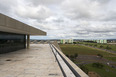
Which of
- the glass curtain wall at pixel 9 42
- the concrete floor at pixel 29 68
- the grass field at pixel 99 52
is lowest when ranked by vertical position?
the grass field at pixel 99 52

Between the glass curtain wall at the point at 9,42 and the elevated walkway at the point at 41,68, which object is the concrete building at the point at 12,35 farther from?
the elevated walkway at the point at 41,68

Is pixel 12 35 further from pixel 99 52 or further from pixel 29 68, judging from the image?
pixel 99 52

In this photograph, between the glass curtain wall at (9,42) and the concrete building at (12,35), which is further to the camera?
the glass curtain wall at (9,42)

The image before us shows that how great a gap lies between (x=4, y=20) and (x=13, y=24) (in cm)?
122

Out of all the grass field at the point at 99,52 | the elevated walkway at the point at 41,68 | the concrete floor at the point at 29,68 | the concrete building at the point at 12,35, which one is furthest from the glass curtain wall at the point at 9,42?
the grass field at the point at 99,52

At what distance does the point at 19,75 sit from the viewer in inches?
188

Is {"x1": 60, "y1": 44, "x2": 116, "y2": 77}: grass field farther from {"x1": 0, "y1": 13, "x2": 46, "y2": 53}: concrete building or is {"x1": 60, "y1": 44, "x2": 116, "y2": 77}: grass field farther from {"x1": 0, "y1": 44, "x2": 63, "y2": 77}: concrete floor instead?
{"x1": 0, "y1": 44, "x2": 63, "y2": 77}: concrete floor

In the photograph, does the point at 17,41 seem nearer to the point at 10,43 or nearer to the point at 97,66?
the point at 10,43

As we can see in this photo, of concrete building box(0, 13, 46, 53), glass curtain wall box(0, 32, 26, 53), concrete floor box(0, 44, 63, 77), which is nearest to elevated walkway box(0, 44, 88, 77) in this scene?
concrete floor box(0, 44, 63, 77)

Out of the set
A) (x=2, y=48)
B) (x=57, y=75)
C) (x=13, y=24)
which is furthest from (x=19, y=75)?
(x=2, y=48)

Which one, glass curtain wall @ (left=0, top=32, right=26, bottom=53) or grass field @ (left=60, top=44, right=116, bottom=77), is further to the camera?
grass field @ (left=60, top=44, right=116, bottom=77)

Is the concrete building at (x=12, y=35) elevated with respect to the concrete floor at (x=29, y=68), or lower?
elevated

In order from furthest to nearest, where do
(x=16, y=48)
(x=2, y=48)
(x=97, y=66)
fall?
1. (x=97, y=66)
2. (x=16, y=48)
3. (x=2, y=48)

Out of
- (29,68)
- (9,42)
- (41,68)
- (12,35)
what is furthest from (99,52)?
(29,68)
